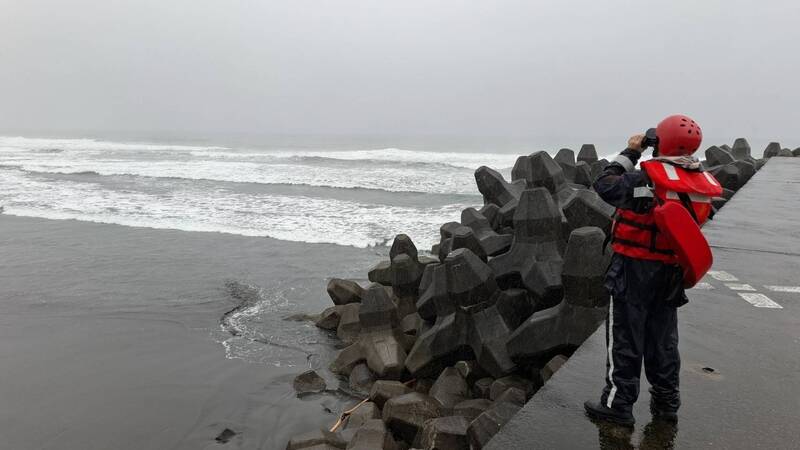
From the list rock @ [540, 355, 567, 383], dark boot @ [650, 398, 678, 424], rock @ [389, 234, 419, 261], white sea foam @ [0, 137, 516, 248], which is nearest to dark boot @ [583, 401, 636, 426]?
dark boot @ [650, 398, 678, 424]

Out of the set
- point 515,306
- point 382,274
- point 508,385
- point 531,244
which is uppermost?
point 531,244

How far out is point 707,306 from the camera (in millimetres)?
3619

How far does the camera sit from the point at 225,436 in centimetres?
402

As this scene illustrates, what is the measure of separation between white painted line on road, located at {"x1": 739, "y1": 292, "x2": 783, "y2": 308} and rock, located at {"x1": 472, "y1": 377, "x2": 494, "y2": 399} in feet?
6.15

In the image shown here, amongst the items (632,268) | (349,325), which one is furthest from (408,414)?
(349,325)

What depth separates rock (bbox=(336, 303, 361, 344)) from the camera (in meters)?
5.72

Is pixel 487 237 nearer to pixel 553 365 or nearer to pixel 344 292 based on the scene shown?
pixel 344 292

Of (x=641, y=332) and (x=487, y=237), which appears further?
(x=487, y=237)

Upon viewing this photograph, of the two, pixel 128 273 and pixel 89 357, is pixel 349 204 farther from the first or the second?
pixel 89 357

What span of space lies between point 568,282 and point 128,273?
23.5ft

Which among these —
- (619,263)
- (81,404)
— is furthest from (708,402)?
(81,404)

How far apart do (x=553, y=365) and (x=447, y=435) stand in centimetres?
83

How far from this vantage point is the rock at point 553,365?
340 centimetres

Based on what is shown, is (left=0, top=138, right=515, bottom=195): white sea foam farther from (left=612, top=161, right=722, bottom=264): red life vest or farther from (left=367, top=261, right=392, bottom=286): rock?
(left=612, top=161, right=722, bottom=264): red life vest
